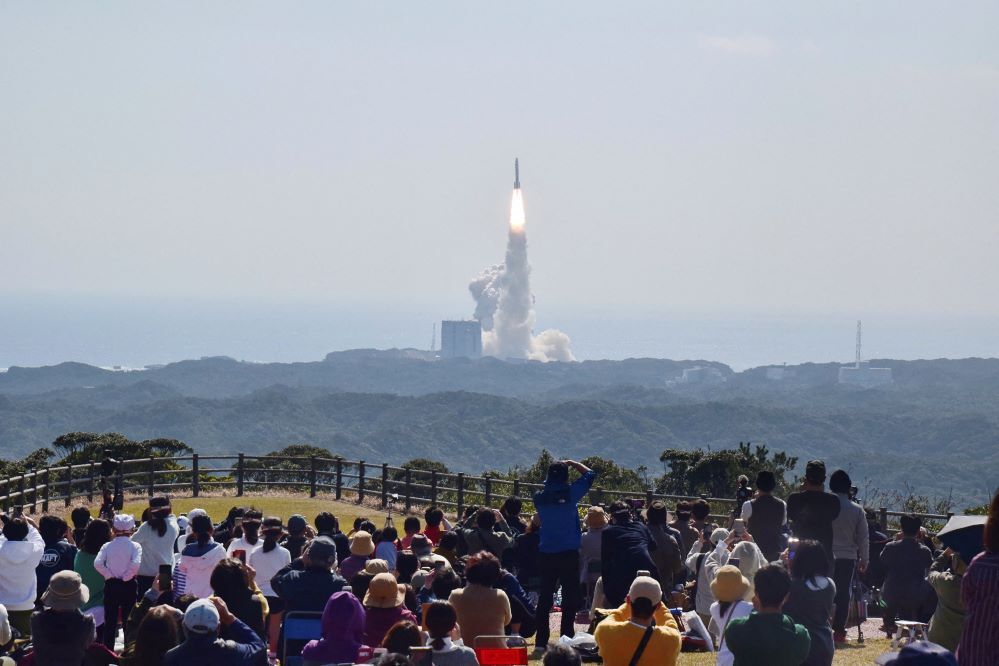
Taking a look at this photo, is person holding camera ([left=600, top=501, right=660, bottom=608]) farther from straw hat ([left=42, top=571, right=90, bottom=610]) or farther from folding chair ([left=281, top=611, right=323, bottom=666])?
straw hat ([left=42, top=571, right=90, bottom=610])

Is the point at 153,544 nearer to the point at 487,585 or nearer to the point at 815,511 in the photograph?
the point at 487,585

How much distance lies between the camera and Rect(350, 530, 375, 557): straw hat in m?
11.6

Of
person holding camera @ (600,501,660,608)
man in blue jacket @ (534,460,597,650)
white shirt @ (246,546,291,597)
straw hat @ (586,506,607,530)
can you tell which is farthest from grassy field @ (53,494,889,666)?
person holding camera @ (600,501,660,608)

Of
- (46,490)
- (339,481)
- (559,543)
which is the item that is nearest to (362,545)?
(559,543)

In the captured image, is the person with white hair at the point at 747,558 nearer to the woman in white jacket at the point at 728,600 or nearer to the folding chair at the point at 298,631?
the woman in white jacket at the point at 728,600

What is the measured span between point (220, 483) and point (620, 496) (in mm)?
11245

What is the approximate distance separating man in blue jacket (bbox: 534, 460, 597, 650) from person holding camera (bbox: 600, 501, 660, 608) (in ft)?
2.20

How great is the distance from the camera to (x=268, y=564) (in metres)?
11.7

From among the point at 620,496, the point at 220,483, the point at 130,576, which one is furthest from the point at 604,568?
the point at 220,483

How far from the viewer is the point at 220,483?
1225 inches

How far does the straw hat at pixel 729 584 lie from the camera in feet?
30.1

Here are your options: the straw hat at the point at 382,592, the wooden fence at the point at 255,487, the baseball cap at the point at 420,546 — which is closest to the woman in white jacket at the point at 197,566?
the baseball cap at the point at 420,546

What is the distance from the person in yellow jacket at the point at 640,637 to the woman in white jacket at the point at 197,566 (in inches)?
157

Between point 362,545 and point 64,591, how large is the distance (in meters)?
3.35
